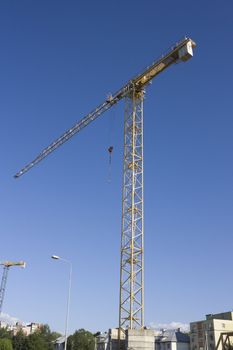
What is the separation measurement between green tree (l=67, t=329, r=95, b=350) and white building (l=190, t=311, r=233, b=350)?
27.8m

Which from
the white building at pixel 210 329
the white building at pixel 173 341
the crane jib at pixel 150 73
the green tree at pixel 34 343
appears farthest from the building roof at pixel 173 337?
the crane jib at pixel 150 73

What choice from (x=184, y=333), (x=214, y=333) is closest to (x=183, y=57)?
(x=214, y=333)

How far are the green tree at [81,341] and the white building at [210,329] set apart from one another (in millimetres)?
27842

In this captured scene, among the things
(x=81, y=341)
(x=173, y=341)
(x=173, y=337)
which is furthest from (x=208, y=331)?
(x=81, y=341)

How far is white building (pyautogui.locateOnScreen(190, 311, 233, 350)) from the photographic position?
82.6 m

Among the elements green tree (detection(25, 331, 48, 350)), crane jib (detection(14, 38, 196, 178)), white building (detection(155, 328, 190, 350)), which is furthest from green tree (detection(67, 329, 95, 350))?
crane jib (detection(14, 38, 196, 178))

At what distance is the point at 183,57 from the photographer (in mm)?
43750

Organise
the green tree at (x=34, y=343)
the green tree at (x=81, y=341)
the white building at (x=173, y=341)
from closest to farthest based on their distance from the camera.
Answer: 1. the white building at (x=173, y=341)
2. the green tree at (x=34, y=343)
3. the green tree at (x=81, y=341)

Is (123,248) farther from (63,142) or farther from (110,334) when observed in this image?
(63,142)

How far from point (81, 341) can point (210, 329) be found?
123ft

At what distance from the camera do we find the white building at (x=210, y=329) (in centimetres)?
8256

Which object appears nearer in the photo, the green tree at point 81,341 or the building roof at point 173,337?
the building roof at point 173,337

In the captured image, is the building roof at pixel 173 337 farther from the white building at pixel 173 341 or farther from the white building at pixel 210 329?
the white building at pixel 210 329

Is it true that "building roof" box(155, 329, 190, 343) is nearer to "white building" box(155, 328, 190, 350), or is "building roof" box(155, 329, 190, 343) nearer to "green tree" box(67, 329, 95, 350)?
"white building" box(155, 328, 190, 350)
